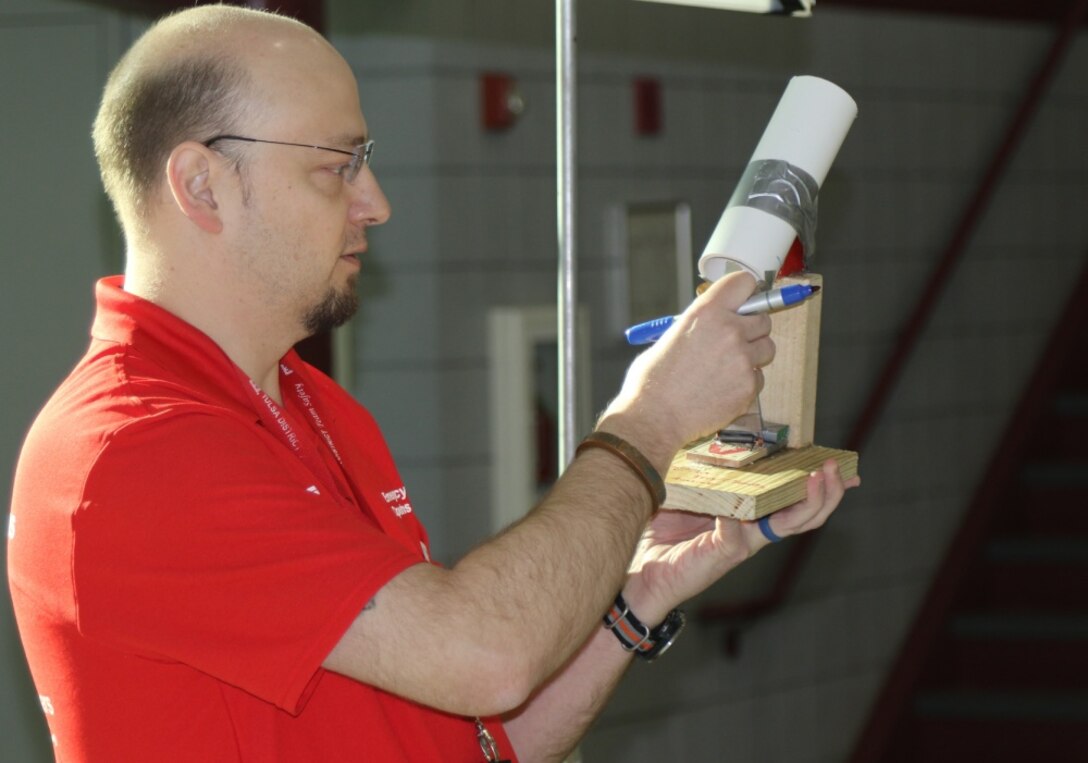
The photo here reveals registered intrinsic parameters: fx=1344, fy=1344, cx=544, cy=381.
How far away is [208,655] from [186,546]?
0.28 ft

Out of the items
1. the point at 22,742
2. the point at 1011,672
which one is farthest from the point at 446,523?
the point at 1011,672

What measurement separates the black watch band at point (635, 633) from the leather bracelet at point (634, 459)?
0.95ft

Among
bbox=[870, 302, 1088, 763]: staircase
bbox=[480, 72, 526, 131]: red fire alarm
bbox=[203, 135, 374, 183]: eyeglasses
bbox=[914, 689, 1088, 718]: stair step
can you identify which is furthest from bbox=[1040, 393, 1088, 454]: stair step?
bbox=[203, 135, 374, 183]: eyeglasses

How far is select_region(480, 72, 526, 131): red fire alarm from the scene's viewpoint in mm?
3127

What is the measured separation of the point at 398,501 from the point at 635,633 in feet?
0.92

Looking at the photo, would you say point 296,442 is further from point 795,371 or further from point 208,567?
point 795,371

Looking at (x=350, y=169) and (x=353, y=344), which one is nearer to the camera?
(x=350, y=169)

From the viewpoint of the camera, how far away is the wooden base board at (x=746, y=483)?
120cm

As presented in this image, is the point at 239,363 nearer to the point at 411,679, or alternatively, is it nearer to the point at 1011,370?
the point at 411,679

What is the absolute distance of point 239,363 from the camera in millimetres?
1213

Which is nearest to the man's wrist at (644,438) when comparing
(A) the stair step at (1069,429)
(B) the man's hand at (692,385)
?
(B) the man's hand at (692,385)

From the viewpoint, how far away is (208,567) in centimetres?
99

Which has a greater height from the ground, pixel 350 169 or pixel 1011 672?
pixel 350 169

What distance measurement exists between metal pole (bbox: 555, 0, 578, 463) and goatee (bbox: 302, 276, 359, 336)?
0.22 metres
